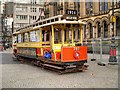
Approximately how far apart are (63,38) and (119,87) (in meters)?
5.82

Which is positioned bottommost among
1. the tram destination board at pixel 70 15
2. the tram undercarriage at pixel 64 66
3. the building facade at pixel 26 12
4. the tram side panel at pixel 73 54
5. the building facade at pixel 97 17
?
the tram undercarriage at pixel 64 66

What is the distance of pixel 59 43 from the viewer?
48.8ft

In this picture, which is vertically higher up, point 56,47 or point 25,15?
point 25,15

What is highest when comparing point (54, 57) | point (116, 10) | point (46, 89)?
point (116, 10)

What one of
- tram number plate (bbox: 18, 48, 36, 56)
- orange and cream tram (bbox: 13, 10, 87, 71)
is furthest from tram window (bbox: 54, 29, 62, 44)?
tram number plate (bbox: 18, 48, 36, 56)

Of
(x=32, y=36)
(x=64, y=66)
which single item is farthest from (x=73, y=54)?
(x=32, y=36)

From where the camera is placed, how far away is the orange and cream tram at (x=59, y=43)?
543 inches

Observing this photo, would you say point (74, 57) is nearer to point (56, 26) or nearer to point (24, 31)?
point (56, 26)

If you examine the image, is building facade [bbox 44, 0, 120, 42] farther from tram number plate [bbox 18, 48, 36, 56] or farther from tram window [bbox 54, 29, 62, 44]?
tram window [bbox 54, 29, 62, 44]

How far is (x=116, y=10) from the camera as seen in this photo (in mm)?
36344

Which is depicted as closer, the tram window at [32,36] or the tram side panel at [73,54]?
the tram side panel at [73,54]

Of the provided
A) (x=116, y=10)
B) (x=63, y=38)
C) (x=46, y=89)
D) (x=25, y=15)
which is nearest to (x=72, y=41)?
(x=63, y=38)

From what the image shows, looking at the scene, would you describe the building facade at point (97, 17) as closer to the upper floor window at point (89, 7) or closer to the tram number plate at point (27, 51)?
the upper floor window at point (89, 7)

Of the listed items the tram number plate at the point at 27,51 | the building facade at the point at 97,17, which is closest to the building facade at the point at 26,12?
the building facade at the point at 97,17
